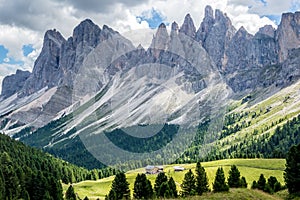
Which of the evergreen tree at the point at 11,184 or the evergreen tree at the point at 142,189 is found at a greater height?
the evergreen tree at the point at 11,184

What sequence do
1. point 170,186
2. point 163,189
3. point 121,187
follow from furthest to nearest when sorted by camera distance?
point 121,187, point 170,186, point 163,189

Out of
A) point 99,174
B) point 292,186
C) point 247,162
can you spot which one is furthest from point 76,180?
point 292,186

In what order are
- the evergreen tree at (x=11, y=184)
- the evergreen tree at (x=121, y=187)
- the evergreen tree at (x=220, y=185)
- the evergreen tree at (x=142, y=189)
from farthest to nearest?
the evergreen tree at (x=121, y=187)
the evergreen tree at (x=142, y=189)
the evergreen tree at (x=11, y=184)
the evergreen tree at (x=220, y=185)

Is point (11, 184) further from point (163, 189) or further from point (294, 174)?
point (294, 174)

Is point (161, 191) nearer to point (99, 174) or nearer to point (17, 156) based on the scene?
point (17, 156)

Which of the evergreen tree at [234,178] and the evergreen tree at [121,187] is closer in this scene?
the evergreen tree at [121,187]

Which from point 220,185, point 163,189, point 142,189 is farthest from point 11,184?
point 220,185

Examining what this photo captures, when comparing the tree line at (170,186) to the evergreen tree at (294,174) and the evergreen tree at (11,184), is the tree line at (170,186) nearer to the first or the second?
the evergreen tree at (294,174)

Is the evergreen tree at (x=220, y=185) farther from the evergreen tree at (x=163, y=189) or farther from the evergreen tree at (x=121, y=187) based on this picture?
the evergreen tree at (x=121, y=187)

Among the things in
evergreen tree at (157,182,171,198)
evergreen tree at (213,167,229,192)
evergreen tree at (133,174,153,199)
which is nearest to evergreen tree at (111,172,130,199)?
evergreen tree at (133,174,153,199)

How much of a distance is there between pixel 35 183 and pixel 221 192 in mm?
41697

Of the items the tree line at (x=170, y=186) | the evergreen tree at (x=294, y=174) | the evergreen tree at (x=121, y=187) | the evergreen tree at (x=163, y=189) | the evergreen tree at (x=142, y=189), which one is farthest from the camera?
the evergreen tree at (x=121, y=187)

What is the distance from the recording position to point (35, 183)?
270 feet

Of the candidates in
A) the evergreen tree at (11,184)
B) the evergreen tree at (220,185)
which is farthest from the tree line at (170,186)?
the evergreen tree at (11,184)
